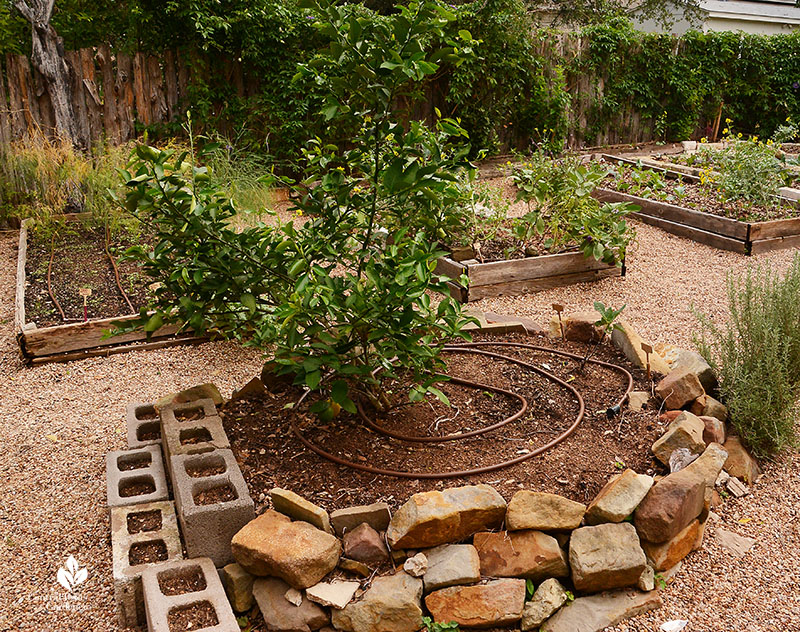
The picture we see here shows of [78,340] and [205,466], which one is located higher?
[205,466]

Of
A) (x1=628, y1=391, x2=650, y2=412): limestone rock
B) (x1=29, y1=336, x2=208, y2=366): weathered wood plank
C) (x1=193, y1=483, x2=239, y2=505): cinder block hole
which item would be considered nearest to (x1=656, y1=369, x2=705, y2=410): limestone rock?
(x1=628, y1=391, x2=650, y2=412): limestone rock

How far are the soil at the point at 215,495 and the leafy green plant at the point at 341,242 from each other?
1.52 ft

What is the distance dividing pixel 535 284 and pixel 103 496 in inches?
144

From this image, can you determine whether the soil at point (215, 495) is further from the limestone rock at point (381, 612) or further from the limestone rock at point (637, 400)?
the limestone rock at point (637, 400)

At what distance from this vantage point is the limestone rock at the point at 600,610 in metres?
2.40

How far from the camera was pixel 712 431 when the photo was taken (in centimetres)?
317

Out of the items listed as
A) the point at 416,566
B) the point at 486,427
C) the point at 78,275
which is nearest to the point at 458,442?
the point at 486,427

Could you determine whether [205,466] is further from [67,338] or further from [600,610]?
[67,338]

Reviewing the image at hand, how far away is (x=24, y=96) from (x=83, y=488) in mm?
6123

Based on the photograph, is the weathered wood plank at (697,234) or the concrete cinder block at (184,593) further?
the weathered wood plank at (697,234)

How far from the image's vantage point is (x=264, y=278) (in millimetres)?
2904

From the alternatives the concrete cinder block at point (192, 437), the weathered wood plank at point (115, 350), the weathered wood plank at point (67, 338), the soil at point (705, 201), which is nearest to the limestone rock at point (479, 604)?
the concrete cinder block at point (192, 437)

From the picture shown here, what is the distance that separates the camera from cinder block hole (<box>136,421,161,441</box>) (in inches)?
128

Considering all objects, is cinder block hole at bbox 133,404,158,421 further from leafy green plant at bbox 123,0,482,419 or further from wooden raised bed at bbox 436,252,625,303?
wooden raised bed at bbox 436,252,625,303
